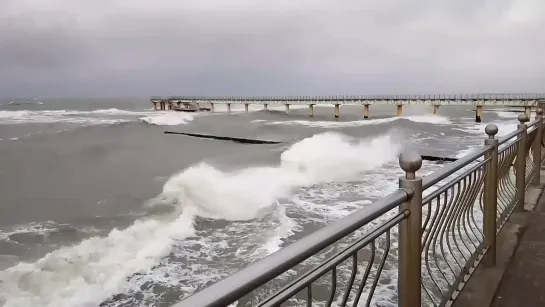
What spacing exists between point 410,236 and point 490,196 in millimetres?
1742

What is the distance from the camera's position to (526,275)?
3227mm

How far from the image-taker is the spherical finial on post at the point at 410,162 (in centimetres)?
188

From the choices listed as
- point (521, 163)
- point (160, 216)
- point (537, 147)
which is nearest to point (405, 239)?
point (521, 163)

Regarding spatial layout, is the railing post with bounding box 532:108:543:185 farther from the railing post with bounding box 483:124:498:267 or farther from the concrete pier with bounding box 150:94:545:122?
the concrete pier with bounding box 150:94:545:122

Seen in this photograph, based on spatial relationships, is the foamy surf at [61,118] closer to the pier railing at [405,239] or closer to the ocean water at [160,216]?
the ocean water at [160,216]

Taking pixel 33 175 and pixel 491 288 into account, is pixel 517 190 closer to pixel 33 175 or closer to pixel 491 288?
pixel 491 288

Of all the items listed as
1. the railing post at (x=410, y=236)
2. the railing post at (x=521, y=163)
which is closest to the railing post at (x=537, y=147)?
the railing post at (x=521, y=163)

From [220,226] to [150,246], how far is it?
69.1 inches

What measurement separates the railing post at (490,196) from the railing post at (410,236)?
1.59m

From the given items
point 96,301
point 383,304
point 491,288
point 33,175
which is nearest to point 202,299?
point 491,288

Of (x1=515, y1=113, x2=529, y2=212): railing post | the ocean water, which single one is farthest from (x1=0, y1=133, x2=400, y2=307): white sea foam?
(x1=515, y1=113, x2=529, y2=212): railing post

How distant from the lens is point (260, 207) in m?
10.8

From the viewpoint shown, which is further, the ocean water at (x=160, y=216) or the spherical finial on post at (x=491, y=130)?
the ocean water at (x=160, y=216)

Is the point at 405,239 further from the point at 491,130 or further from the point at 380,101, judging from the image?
the point at 380,101
